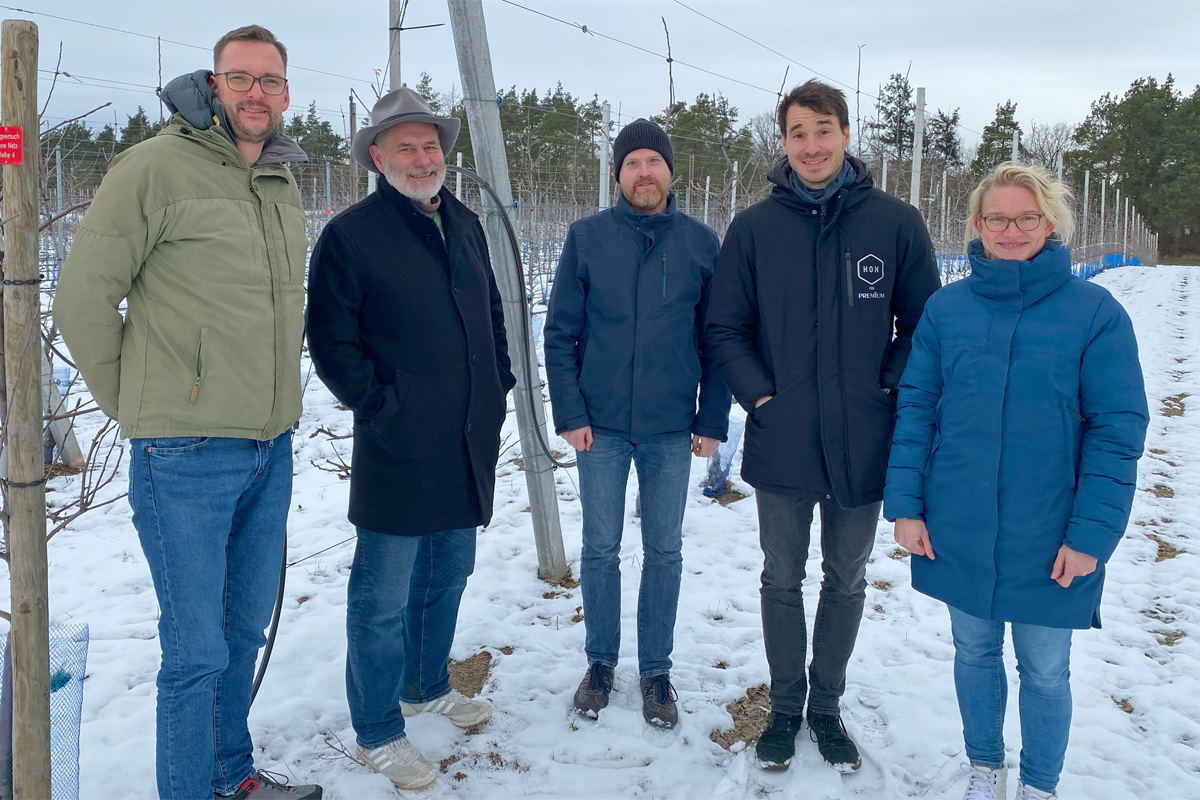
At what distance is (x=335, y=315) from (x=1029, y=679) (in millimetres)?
2052

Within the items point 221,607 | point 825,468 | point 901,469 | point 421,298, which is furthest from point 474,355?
point 901,469

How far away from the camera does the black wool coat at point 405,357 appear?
6.75 ft

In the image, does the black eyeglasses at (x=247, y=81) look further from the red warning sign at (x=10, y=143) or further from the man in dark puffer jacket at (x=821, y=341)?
the man in dark puffer jacket at (x=821, y=341)

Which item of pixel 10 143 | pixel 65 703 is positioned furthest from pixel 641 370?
pixel 65 703

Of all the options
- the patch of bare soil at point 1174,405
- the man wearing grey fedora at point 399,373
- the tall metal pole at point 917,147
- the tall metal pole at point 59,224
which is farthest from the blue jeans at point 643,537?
the tall metal pole at point 917,147

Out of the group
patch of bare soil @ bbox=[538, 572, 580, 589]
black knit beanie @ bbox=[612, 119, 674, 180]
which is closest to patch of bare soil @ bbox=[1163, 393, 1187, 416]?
patch of bare soil @ bbox=[538, 572, 580, 589]

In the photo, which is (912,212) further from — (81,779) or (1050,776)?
(81,779)

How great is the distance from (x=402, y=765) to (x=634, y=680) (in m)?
0.89

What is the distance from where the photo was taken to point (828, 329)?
2.22 m

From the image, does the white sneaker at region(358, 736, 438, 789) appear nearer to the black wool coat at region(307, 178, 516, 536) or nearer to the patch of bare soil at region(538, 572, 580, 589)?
the black wool coat at region(307, 178, 516, 536)

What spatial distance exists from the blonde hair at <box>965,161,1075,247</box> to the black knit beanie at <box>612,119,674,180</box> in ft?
3.11

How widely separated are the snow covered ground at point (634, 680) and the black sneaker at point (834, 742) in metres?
0.04

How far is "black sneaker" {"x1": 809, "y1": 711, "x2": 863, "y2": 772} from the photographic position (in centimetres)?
233

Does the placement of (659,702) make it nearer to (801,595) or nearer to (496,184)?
(801,595)
